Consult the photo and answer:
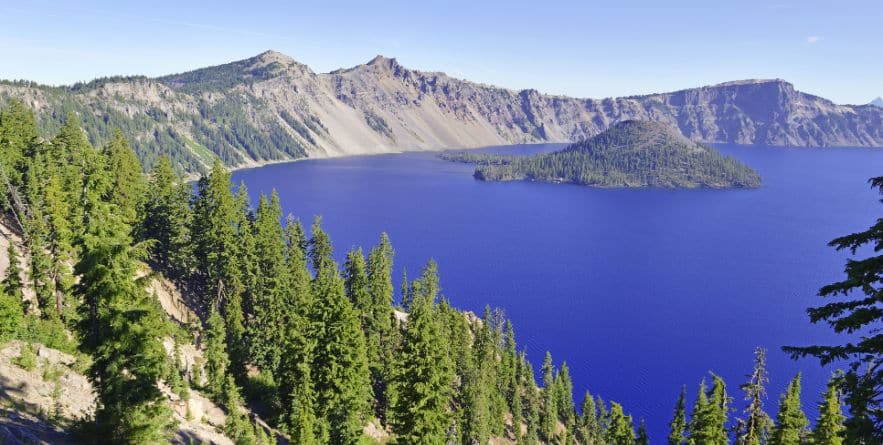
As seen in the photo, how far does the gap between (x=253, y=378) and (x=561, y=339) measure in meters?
84.1

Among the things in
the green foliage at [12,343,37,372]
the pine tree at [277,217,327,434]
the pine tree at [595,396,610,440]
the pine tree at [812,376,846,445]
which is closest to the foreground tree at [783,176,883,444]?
the pine tree at [812,376,846,445]

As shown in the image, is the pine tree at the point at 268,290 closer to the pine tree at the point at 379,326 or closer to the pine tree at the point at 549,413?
the pine tree at the point at 379,326

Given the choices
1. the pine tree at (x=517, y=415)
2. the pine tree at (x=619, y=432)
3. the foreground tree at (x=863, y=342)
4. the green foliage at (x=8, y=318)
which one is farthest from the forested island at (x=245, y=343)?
the pine tree at (x=517, y=415)

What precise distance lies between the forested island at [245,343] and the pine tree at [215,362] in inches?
6.7

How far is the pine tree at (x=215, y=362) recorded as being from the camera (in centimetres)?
4631

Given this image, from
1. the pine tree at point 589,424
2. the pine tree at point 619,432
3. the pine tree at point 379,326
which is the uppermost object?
the pine tree at point 379,326

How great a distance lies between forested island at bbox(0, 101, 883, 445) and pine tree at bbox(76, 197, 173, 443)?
73mm

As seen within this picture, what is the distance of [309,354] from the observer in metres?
45.2

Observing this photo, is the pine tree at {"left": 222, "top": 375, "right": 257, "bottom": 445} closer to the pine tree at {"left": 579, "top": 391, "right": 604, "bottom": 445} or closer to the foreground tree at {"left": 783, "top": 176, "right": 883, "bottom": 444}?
the foreground tree at {"left": 783, "top": 176, "right": 883, "bottom": 444}

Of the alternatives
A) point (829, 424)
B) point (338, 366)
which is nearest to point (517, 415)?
point (338, 366)

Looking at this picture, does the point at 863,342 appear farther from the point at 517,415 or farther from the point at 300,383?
the point at 517,415

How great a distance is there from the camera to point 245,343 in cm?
6153

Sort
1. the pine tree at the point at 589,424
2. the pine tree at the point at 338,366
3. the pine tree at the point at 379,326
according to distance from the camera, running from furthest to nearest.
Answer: the pine tree at the point at 589,424
the pine tree at the point at 379,326
the pine tree at the point at 338,366

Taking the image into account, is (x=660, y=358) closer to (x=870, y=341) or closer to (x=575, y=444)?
(x=575, y=444)
